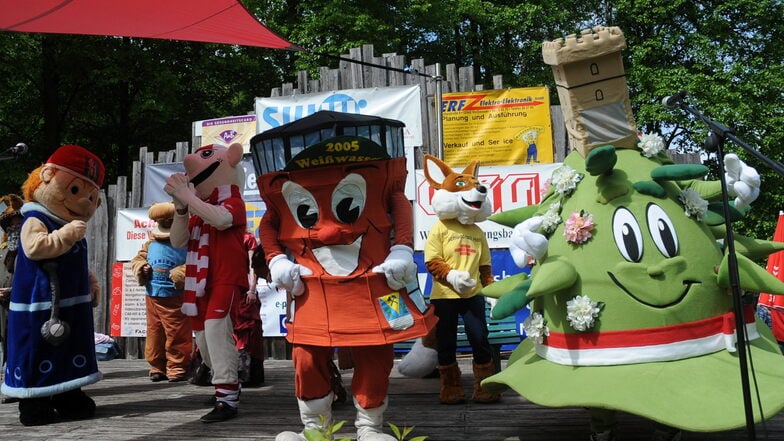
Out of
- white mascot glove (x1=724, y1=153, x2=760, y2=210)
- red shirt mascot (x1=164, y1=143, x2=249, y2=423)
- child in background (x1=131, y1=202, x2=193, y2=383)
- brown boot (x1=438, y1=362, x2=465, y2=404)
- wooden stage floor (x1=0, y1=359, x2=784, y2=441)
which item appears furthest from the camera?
child in background (x1=131, y1=202, x2=193, y2=383)

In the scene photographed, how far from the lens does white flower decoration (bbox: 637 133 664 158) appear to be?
315 centimetres

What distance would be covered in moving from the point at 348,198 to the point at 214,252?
3.91 feet

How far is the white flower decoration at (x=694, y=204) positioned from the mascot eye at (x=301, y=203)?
5.36 ft

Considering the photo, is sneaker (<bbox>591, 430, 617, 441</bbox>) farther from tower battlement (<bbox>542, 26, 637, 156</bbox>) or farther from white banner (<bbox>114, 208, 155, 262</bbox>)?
white banner (<bbox>114, 208, 155, 262</bbox>)

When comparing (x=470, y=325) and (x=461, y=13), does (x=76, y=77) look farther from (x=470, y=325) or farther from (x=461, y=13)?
(x=470, y=325)

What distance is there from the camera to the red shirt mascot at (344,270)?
3070 millimetres

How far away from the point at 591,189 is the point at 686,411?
3.36ft

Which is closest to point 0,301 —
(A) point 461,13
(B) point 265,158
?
(B) point 265,158

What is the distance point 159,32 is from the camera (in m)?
4.35

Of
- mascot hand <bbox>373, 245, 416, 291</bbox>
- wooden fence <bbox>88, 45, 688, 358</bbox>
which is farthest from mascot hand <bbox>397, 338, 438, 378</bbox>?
wooden fence <bbox>88, 45, 688, 358</bbox>

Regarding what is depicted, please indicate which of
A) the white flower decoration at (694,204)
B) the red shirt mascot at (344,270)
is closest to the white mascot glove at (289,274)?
the red shirt mascot at (344,270)

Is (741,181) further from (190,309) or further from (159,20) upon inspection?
(159,20)

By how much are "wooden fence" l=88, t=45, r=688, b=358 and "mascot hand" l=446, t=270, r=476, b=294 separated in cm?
297

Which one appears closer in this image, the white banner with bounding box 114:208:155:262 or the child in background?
the child in background
